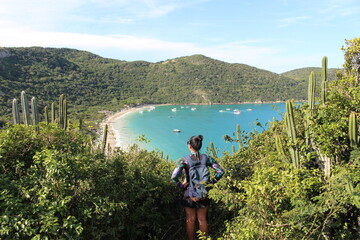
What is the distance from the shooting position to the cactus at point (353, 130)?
117 inches

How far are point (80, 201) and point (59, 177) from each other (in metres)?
0.33

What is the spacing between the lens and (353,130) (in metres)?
3.00

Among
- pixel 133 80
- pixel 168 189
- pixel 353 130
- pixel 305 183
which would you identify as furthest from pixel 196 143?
pixel 133 80

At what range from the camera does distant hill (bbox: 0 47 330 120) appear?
257 feet

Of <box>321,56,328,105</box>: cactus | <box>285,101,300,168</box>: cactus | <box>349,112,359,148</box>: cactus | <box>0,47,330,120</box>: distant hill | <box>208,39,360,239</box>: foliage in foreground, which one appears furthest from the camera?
<box>0,47,330,120</box>: distant hill

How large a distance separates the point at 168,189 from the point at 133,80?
132878 mm

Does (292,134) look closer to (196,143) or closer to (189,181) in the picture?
(196,143)

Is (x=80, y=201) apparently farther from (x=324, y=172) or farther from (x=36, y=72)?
(x=36, y=72)

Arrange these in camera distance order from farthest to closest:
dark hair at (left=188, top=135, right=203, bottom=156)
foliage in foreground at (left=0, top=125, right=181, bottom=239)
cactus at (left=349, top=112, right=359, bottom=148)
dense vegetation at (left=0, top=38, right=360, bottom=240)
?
dark hair at (left=188, top=135, right=203, bottom=156) < cactus at (left=349, top=112, right=359, bottom=148) < dense vegetation at (left=0, top=38, right=360, bottom=240) < foliage in foreground at (left=0, top=125, right=181, bottom=239)

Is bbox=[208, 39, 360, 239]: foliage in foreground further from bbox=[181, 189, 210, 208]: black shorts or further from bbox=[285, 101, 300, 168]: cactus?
bbox=[181, 189, 210, 208]: black shorts

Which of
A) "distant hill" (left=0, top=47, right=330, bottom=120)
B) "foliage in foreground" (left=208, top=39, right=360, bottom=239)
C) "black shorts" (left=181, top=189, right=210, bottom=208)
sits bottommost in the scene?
"black shorts" (left=181, top=189, right=210, bottom=208)

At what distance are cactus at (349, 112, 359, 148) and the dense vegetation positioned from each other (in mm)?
12

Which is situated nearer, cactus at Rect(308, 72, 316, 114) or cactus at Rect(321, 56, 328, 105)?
cactus at Rect(321, 56, 328, 105)

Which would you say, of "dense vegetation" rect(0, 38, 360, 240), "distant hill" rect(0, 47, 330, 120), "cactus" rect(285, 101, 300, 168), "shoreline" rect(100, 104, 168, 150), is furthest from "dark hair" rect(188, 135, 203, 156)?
"distant hill" rect(0, 47, 330, 120)
